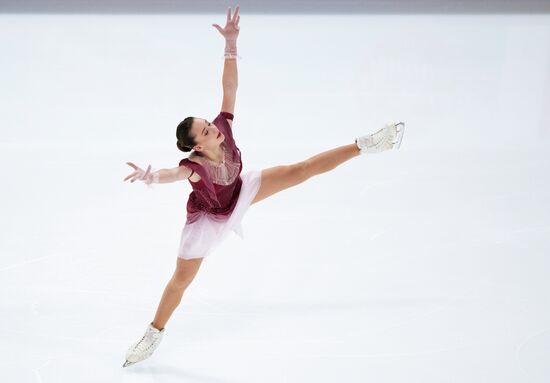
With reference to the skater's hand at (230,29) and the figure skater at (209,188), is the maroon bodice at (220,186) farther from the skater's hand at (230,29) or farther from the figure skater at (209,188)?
the skater's hand at (230,29)

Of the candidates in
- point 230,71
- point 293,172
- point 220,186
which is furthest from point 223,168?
point 230,71

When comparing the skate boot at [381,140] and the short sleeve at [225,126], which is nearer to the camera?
the short sleeve at [225,126]

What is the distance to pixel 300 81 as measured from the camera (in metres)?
7.40

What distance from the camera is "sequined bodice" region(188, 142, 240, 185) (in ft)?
9.65

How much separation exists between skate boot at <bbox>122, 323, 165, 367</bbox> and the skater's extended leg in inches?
29.5

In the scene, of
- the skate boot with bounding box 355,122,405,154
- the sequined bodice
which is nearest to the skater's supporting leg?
the sequined bodice

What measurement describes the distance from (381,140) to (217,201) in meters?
0.94

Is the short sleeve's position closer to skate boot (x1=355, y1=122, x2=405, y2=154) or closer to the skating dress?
the skating dress

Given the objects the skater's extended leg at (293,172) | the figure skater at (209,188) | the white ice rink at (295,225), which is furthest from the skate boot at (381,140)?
the white ice rink at (295,225)

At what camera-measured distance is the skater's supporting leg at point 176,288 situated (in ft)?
9.91

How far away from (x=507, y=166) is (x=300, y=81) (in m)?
2.88

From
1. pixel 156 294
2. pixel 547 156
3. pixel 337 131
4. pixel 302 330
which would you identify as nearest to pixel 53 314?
pixel 156 294

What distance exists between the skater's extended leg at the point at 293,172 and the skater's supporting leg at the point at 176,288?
439 mm

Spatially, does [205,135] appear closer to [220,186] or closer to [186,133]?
[186,133]
